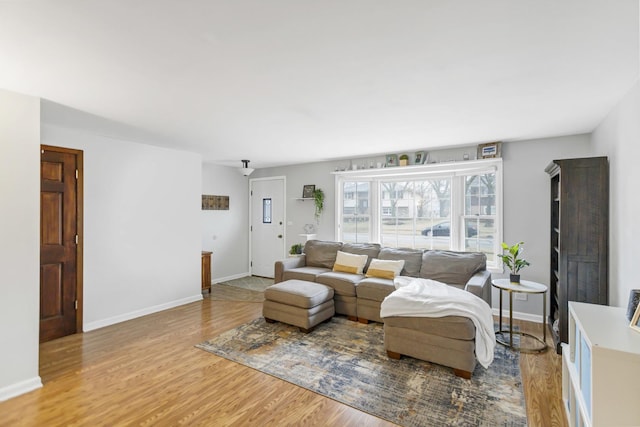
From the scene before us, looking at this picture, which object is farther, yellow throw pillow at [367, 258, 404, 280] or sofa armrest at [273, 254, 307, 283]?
sofa armrest at [273, 254, 307, 283]

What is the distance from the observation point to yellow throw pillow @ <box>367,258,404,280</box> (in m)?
4.09

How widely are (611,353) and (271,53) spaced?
234 cm

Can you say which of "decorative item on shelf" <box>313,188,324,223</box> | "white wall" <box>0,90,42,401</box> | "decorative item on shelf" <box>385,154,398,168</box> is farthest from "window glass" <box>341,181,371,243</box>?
"white wall" <box>0,90,42,401</box>

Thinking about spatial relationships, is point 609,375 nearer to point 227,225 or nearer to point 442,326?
point 442,326

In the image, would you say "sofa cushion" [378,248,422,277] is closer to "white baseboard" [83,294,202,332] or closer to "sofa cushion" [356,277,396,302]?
"sofa cushion" [356,277,396,302]

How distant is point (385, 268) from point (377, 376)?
5.62ft

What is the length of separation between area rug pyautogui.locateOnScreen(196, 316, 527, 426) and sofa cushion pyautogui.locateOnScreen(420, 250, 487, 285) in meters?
0.92

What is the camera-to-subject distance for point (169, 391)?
2.45 m

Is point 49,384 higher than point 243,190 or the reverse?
the reverse

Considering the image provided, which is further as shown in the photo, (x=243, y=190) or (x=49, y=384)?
(x=243, y=190)

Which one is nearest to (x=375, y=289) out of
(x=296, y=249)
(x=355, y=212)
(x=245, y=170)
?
(x=355, y=212)

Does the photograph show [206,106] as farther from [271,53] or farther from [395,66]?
[395,66]

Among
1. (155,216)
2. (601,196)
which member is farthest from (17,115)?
(601,196)

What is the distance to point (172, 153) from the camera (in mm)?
4641
